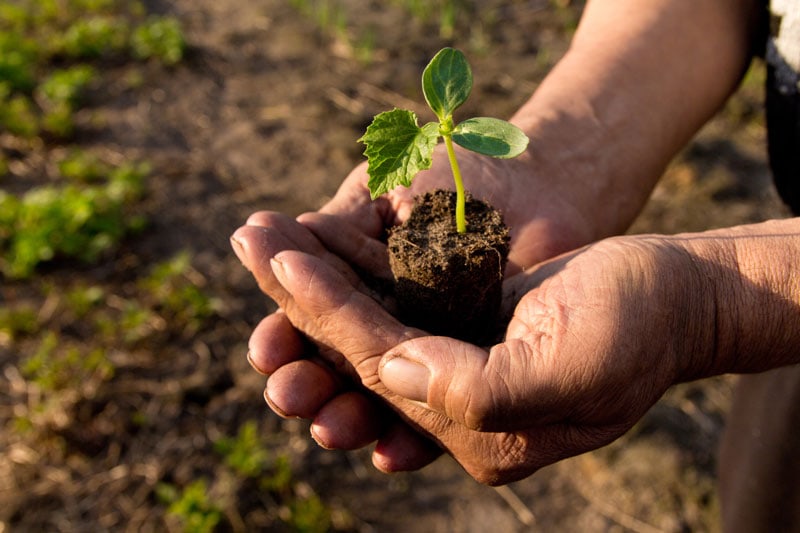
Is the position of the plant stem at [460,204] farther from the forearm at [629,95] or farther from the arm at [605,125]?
the forearm at [629,95]

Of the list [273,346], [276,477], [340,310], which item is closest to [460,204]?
[340,310]

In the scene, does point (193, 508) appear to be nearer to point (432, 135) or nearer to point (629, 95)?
point (432, 135)

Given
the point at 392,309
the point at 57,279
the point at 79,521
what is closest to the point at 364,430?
the point at 392,309

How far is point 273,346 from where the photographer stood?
1876mm

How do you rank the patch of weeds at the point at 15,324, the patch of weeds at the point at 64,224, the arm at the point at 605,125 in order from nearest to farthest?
the arm at the point at 605,125 → the patch of weeds at the point at 15,324 → the patch of weeds at the point at 64,224

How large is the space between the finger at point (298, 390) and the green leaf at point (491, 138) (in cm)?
72

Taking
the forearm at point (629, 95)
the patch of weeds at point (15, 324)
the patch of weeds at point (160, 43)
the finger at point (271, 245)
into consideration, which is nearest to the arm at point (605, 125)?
the forearm at point (629, 95)

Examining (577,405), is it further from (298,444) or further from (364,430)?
(298,444)

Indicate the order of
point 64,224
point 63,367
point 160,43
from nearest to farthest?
point 63,367
point 64,224
point 160,43

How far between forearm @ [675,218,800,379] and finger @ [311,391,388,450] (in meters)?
0.82

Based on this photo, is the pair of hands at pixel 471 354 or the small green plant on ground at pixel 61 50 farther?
the small green plant on ground at pixel 61 50

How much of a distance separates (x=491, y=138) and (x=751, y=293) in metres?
0.72

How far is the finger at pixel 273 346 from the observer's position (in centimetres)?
187

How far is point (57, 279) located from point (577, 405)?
3180mm
